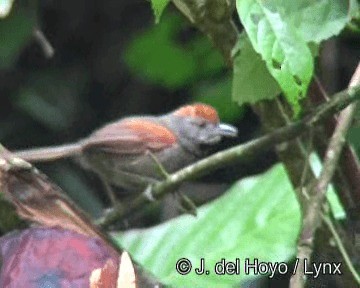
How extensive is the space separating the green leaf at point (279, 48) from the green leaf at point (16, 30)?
173 centimetres

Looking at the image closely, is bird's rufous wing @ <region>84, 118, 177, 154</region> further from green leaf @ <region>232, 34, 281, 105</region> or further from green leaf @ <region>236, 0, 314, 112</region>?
green leaf @ <region>236, 0, 314, 112</region>

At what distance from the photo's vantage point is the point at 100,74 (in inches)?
120

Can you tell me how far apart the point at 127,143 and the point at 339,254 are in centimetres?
76

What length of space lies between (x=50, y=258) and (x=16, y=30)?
6.17 ft

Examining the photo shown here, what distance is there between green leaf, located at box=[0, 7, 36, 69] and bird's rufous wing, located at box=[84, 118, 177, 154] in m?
0.69

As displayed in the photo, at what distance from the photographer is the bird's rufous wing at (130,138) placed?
1.98 meters

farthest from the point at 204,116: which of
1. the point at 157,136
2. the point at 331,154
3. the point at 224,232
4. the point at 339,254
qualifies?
the point at 331,154

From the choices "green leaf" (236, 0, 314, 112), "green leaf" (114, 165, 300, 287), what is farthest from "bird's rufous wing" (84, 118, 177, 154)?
"green leaf" (236, 0, 314, 112)

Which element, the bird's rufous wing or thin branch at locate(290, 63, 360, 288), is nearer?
thin branch at locate(290, 63, 360, 288)

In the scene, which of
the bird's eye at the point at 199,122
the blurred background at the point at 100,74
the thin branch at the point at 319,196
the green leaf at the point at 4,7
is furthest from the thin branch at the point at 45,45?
the blurred background at the point at 100,74

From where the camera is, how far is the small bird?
1944 mm

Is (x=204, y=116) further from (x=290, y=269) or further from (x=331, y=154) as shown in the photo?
(x=331, y=154)

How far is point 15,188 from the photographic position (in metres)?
0.92

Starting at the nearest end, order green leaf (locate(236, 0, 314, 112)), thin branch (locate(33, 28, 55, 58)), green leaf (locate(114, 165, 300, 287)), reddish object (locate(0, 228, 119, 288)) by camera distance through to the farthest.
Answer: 1. reddish object (locate(0, 228, 119, 288))
2. green leaf (locate(236, 0, 314, 112))
3. green leaf (locate(114, 165, 300, 287))
4. thin branch (locate(33, 28, 55, 58))
